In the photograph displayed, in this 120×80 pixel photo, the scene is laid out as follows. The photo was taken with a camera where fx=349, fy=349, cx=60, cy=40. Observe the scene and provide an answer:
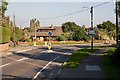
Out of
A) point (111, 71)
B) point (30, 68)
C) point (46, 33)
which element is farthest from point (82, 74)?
point (46, 33)

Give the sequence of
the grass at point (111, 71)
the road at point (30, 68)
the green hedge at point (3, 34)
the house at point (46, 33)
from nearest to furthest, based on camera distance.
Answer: the grass at point (111, 71), the road at point (30, 68), the green hedge at point (3, 34), the house at point (46, 33)

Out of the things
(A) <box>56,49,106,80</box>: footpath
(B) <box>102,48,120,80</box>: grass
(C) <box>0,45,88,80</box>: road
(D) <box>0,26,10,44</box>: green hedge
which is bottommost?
(C) <box>0,45,88,80</box>: road

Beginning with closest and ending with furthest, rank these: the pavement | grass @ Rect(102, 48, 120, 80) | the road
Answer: grass @ Rect(102, 48, 120, 80)
the pavement
the road

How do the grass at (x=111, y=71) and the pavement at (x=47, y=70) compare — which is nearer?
the grass at (x=111, y=71)

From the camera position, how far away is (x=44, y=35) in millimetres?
129625

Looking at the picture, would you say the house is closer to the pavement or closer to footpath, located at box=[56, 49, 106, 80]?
the pavement

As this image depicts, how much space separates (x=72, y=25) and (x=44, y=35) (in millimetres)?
27042

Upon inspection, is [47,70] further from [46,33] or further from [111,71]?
[46,33]

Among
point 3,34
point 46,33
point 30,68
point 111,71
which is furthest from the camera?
point 46,33

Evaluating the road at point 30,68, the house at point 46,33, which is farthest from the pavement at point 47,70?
the house at point 46,33

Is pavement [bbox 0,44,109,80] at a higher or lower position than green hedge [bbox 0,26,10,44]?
lower

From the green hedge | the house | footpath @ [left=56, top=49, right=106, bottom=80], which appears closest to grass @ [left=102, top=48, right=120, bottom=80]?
footpath @ [left=56, top=49, right=106, bottom=80]

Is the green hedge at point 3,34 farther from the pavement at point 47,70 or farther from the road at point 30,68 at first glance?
the pavement at point 47,70

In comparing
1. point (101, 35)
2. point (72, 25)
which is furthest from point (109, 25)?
point (101, 35)
